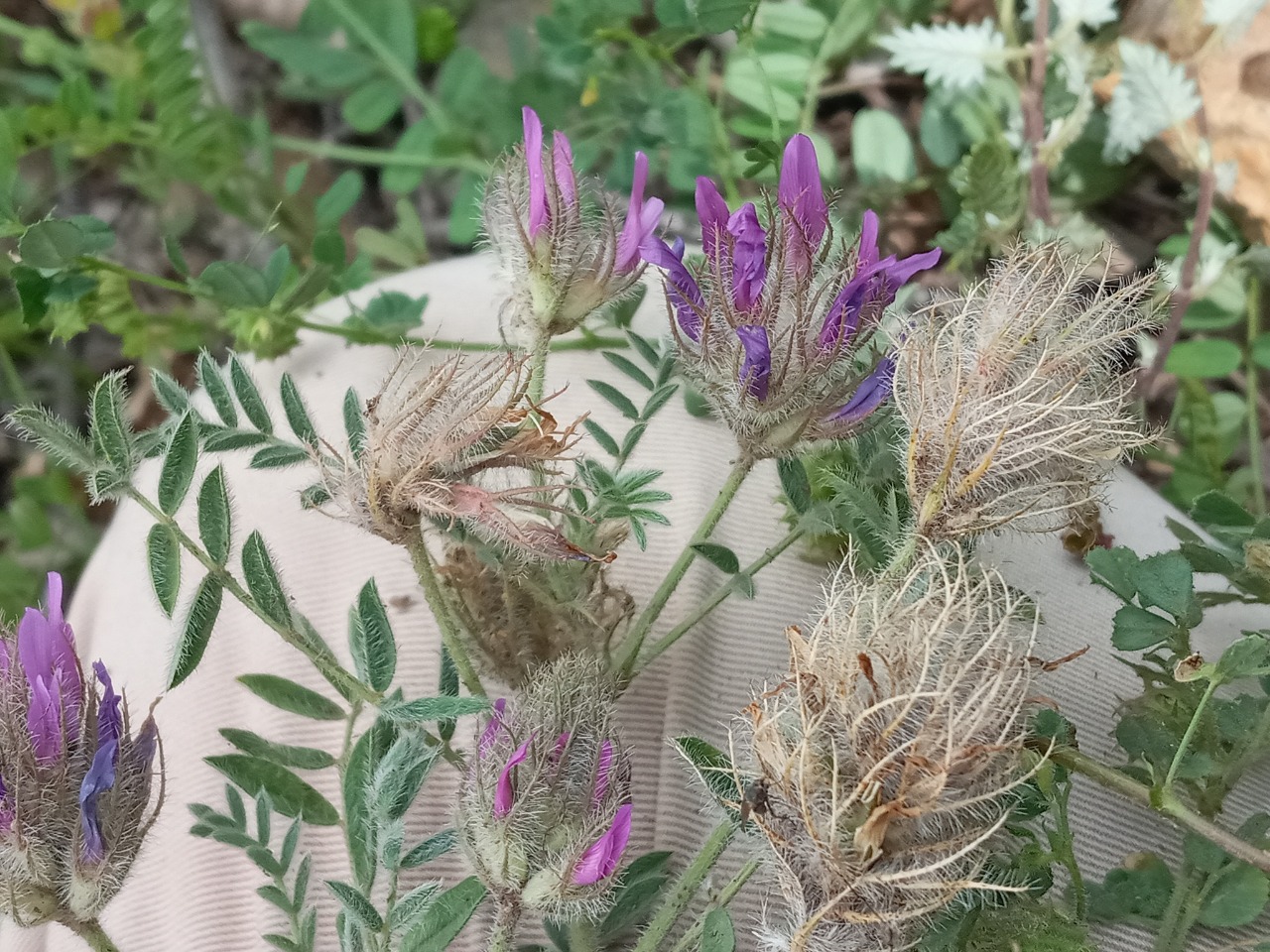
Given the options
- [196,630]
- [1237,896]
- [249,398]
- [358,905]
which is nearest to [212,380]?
[249,398]

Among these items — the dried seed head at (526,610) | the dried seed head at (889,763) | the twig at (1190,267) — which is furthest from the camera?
the twig at (1190,267)

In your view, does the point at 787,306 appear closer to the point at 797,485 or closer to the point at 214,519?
the point at 797,485

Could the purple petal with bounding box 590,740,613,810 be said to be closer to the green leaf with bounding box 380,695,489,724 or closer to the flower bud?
the green leaf with bounding box 380,695,489,724

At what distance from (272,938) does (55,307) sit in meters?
0.42

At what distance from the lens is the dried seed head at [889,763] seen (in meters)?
0.31

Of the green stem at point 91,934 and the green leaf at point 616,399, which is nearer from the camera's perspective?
the green stem at point 91,934

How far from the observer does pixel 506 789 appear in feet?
1.09

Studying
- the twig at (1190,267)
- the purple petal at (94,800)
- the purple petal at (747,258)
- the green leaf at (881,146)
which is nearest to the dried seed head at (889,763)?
the purple petal at (747,258)

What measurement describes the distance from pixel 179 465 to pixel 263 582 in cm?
6

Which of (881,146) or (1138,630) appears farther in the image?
(881,146)

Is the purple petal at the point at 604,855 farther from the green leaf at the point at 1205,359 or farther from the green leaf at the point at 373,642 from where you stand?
the green leaf at the point at 1205,359

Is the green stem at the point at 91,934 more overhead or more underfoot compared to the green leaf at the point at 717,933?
more overhead

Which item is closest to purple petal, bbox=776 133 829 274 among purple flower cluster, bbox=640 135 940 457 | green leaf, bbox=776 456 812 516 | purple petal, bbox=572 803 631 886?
purple flower cluster, bbox=640 135 940 457

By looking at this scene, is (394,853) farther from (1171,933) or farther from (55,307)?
(55,307)
